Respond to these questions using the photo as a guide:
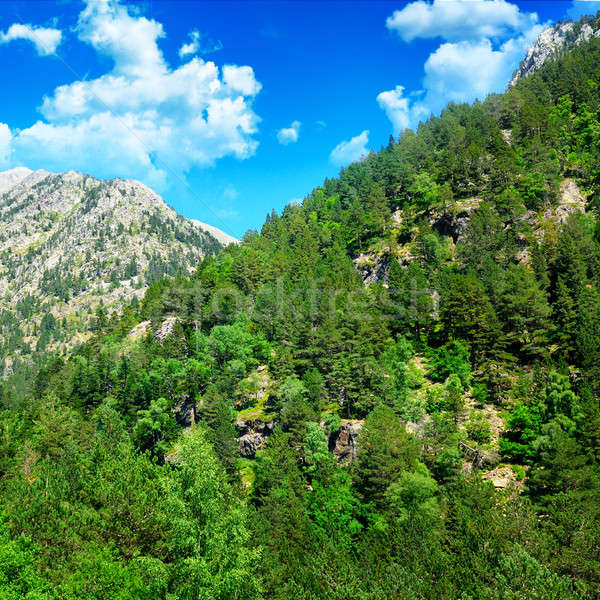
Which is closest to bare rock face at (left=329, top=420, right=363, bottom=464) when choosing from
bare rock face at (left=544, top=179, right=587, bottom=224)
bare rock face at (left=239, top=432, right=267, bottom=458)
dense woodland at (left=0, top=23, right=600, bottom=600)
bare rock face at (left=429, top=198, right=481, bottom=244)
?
dense woodland at (left=0, top=23, right=600, bottom=600)

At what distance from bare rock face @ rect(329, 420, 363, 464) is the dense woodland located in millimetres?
2477

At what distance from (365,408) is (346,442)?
16.2 feet

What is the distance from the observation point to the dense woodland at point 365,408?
2461 cm

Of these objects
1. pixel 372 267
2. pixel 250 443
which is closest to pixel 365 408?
pixel 250 443

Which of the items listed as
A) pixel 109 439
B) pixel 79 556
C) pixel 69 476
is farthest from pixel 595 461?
pixel 109 439

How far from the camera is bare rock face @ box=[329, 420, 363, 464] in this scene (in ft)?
175

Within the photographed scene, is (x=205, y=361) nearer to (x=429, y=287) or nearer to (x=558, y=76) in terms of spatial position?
(x=429, y=287)

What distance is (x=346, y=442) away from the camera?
54.1 meters

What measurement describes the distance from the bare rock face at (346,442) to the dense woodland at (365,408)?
8.13 ft

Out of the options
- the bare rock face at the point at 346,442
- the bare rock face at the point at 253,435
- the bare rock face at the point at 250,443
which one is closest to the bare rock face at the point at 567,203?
the bare rock face at the point at 346,442

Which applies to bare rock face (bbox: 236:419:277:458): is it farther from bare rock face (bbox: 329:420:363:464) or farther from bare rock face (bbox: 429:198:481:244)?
bare rock face (bbox: 429:198:481:244)

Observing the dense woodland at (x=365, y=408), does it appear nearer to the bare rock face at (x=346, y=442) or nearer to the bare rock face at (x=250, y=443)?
the bare rock face at (x=346, y=442)

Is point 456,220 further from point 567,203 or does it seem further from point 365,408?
point 365,408

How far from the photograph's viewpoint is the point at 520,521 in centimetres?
2803
